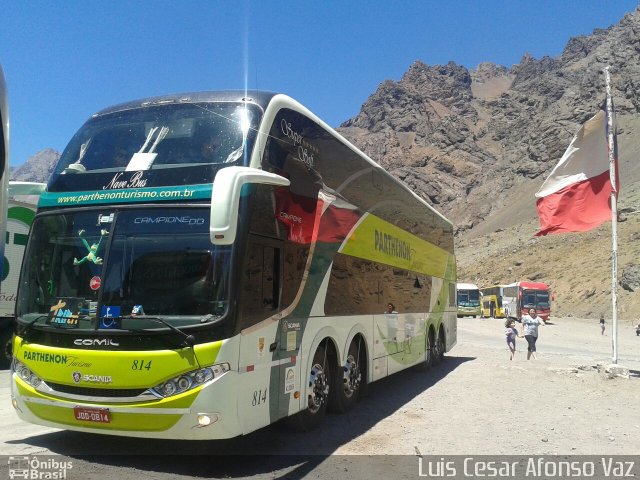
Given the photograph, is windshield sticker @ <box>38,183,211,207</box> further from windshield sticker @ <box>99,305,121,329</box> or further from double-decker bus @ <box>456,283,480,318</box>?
double-decker bus @ <box>456,283,480,318</box>

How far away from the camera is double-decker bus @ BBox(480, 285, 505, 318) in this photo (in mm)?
58444

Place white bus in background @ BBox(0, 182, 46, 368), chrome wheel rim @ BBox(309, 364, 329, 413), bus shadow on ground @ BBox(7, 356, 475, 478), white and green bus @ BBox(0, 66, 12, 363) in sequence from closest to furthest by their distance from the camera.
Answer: white and green bus @ BBox(0, 66, 12, 363) → bus shadow on ground @ BBox(7, 356, 475, 478) → chrome wheel rim @ BBox(309, 364, 329, 413) → white bus in background @ BBox(0, 182, 46, 368)

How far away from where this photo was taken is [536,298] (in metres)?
51.8

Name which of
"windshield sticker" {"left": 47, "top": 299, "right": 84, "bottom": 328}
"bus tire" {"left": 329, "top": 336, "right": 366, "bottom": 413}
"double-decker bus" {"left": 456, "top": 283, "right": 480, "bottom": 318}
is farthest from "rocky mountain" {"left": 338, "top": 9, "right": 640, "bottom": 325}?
"windshield sticker" {"left": 47, "top": 299, "right": 84, "bottom": 328}

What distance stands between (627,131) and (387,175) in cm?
11717

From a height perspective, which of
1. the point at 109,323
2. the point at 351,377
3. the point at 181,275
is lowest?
the point at 351,377

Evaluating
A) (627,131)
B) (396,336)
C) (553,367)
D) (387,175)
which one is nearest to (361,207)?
(387,175)

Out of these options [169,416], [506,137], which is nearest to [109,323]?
[169,416]

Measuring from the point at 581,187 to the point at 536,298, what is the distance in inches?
1580

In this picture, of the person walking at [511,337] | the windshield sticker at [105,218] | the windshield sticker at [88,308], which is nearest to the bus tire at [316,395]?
the windshield sticker at [88,308]

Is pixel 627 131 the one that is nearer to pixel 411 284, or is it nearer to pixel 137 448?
pixel 411 284

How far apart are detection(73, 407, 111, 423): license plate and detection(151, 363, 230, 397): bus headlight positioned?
59cm

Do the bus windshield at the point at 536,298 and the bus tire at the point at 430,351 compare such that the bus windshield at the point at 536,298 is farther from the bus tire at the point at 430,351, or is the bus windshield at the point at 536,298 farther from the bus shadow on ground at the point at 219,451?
the bus shadow on ground at the point at 219,451

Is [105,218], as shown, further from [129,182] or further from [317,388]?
[317,388]
